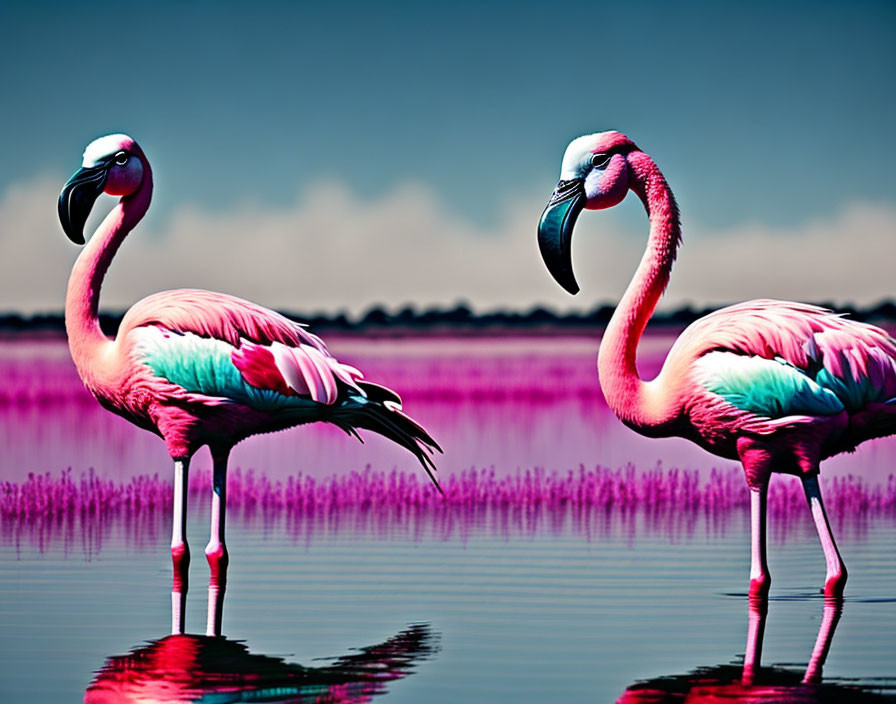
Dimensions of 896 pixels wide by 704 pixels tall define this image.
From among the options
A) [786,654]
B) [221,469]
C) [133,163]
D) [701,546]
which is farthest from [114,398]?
[786,654]

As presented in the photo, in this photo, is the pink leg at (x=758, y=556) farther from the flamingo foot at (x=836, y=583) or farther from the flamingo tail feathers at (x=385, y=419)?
the flamingo tail feathers at (x=385, y=419)

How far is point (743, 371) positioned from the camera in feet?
29.4

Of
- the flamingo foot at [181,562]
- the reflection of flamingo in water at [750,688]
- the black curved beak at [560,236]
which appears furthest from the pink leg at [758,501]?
the flamingo foot at [181,562]

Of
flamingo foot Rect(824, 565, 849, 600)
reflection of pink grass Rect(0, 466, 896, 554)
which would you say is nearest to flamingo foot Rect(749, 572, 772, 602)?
flamingo foot Rect(824, 565, 849, 600)

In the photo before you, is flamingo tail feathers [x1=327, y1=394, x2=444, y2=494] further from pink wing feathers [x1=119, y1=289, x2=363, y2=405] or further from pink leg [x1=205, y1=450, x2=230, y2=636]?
pink leg [x1=205, y1=450, x2=230, y2=636]

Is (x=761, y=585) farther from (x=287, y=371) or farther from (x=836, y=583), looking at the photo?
(x=287, y=371)

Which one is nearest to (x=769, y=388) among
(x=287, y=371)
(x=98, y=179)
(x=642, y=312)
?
(x=642, y=312)

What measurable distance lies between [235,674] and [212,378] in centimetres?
359

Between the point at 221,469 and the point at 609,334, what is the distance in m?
2.62

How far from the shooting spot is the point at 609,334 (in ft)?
30.5

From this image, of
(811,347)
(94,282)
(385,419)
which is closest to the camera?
(811,347)

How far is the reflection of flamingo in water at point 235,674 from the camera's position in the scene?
620 cm

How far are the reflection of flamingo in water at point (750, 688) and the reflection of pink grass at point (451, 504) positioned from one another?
14.7 ft

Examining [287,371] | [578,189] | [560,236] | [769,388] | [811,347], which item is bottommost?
[769,388]
